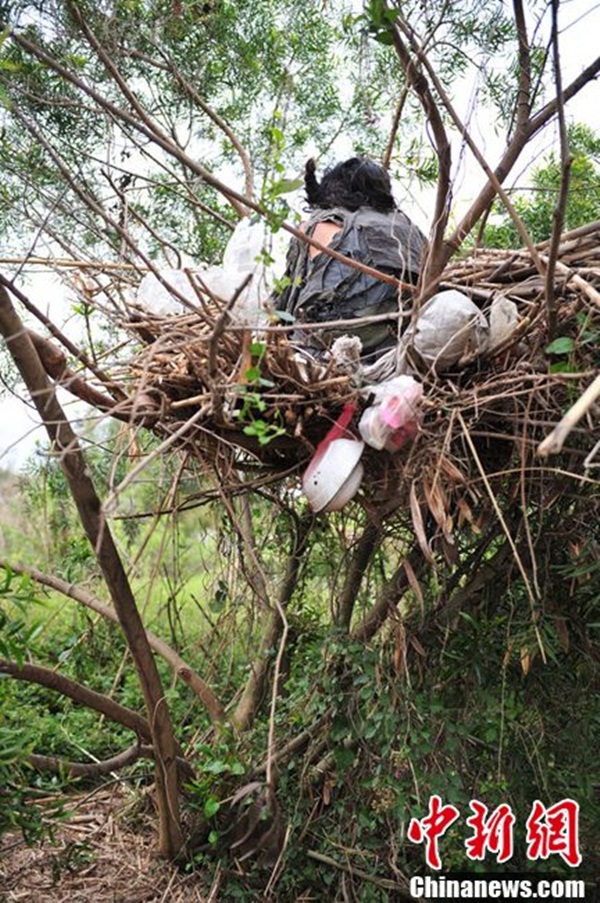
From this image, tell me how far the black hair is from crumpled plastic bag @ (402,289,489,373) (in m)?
0.55

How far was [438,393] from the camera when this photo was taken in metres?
1.76

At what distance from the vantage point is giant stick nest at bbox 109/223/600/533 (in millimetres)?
1674

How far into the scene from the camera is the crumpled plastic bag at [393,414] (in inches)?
65.7

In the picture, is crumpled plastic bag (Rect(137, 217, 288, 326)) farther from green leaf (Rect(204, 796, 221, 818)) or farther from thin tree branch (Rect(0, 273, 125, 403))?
green leaf (Rect(204, 796, 221, 818))

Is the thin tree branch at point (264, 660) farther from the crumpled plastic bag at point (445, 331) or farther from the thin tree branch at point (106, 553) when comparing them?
the crumpled plastic bag at point (445, 331)

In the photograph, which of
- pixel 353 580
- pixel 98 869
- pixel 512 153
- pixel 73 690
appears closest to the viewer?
pixel 512 153

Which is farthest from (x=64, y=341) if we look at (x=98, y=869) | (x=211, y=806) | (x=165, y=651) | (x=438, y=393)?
(x=98, y=869)

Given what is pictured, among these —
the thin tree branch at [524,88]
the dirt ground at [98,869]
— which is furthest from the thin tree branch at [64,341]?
the dirt ground at [98,869]

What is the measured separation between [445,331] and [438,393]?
12cm

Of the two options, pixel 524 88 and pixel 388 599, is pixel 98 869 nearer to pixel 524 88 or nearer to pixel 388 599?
pixel 388 599

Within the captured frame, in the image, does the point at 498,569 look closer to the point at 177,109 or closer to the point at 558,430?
the point at 558,430

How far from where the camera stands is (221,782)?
94.8 inches

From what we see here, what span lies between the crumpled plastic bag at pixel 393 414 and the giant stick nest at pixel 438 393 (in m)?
0.03

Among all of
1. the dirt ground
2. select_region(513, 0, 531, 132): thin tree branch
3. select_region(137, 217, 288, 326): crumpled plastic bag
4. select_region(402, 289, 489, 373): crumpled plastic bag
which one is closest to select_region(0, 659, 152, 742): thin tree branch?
the dirt ground
